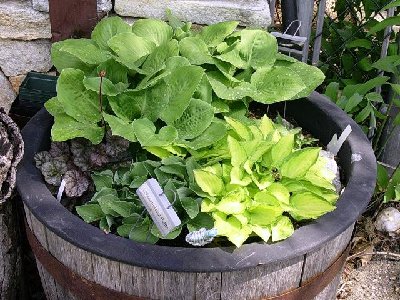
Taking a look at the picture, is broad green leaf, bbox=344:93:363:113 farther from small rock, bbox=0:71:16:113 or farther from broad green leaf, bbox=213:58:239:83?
small rock, bbox=0:71:16:113

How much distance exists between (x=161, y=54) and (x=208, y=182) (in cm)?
51

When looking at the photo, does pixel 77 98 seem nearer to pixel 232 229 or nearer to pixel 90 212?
pixel 90 212

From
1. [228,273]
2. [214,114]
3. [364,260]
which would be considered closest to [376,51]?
[364,260]

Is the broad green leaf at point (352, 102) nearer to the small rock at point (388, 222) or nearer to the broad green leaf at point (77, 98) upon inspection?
the small rock at point (388, 222)

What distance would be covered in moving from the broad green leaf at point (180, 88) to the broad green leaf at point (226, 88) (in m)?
0.09

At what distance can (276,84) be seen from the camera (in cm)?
204

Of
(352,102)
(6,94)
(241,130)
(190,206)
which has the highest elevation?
(241,130)

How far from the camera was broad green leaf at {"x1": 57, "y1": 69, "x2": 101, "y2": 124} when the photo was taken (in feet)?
6.29

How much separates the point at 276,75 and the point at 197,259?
756 mm

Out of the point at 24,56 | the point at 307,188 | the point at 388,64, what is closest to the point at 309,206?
the point at 307,188

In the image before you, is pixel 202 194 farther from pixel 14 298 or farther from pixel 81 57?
pixel 14 298

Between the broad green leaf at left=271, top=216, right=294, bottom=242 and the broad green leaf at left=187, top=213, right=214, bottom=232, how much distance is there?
176 mm

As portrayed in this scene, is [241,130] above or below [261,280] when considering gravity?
above

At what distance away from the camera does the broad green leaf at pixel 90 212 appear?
176cm
